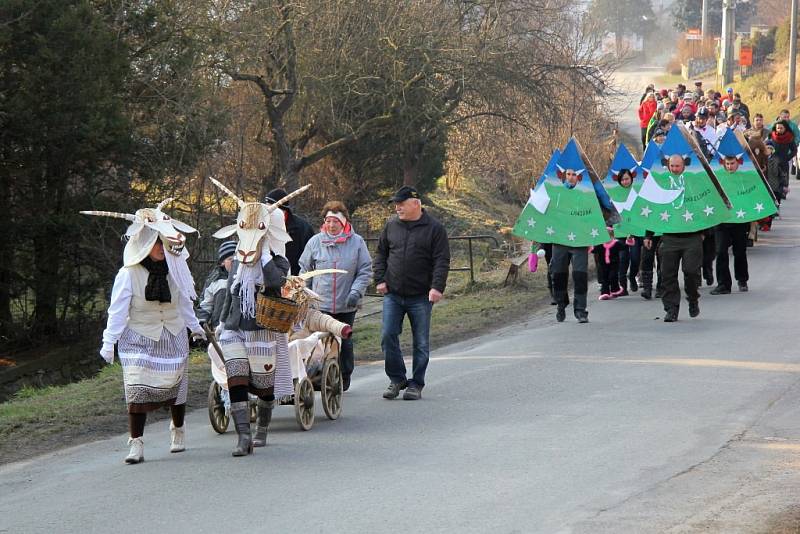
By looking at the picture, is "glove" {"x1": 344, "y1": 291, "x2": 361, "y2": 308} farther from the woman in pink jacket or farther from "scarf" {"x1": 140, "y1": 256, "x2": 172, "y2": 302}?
the woman in pink jacket

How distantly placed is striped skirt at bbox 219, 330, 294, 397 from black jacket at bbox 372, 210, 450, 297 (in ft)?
7.29

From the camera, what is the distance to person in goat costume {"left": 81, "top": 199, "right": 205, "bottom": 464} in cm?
931

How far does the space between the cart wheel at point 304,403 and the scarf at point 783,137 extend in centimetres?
2122

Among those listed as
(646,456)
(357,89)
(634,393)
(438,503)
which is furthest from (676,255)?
(357,89)

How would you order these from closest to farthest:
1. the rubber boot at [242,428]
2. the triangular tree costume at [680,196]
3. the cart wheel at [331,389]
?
the rubber boot at [242,428] → the cart wheel at [331,389] → the triangular tree costume at [680,196]

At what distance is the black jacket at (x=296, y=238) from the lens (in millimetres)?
12445

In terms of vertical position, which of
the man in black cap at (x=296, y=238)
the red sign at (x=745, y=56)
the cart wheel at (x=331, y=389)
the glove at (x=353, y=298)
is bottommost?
the cart wheel at (x=331, y=389)

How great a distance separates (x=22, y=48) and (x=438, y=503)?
13.6 m

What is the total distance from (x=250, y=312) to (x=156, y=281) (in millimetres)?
721

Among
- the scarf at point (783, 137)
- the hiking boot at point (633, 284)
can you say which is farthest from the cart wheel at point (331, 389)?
the scarf at point (783, 137)

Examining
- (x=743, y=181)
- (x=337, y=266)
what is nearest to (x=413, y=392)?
(x=337, y=266)

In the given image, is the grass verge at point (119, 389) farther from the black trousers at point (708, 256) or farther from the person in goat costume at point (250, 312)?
the black trousers at point (708, 256)

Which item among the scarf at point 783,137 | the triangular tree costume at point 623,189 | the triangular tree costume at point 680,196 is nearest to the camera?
the triangular tree costume at point 680,196

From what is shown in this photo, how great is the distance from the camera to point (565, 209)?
17.2 m
